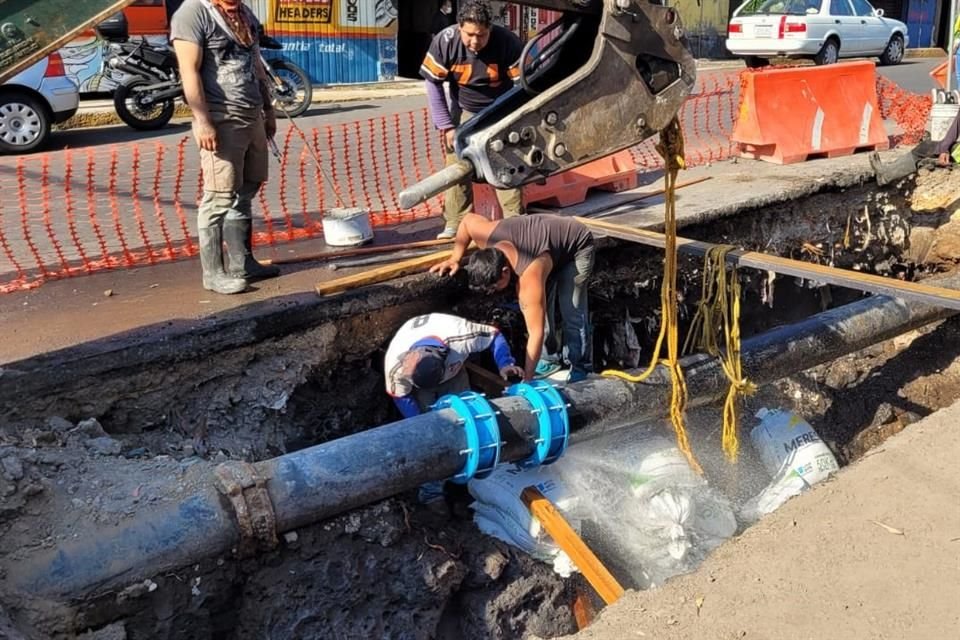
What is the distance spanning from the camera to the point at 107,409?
173 inches

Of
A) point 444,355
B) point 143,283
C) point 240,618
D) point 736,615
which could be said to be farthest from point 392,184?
point 736,615

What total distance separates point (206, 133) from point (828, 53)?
57.2 feet

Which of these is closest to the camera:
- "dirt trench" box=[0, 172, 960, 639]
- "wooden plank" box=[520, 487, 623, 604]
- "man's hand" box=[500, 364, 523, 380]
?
"dirt trench" box=[0, 172, 960, 639]

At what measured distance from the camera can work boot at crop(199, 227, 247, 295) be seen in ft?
17.4

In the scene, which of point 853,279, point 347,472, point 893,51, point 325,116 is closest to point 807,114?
point 853,279

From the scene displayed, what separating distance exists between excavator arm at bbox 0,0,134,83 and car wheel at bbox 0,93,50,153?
974 centimetres

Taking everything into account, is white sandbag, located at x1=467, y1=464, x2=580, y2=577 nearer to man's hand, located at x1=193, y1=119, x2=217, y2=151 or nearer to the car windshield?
man's hand, located at x1=193, y1=119, x2=217, y2=151

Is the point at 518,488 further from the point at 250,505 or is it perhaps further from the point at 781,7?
the point at 781,7

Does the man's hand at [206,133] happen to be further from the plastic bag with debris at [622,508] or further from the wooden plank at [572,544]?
the wooden plank at [572,544]

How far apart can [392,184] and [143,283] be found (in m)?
3.52

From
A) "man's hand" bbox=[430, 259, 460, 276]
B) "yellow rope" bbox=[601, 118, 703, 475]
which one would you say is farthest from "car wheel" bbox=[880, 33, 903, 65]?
"yellow rope" bbox=[601, 118, 703, 475]

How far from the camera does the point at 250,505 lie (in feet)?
11.6

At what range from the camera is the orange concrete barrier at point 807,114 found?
9148 mm

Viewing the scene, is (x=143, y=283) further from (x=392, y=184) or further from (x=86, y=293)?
(x=392, y=184)
